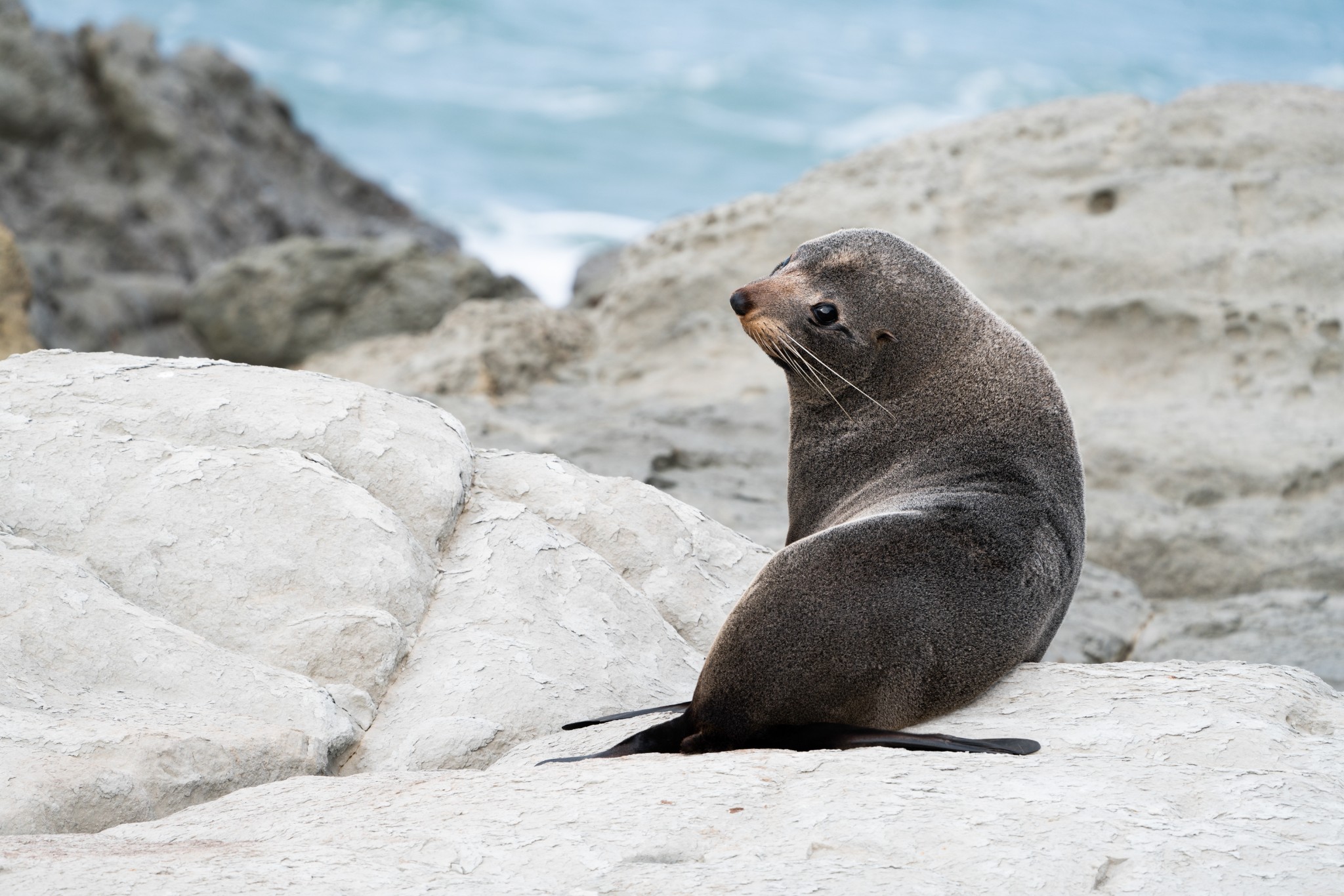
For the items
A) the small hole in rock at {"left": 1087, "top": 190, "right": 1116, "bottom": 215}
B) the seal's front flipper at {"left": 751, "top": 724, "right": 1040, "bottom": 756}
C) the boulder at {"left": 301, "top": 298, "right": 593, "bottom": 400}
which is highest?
the small hole in rock at {"left": 1087, "top": 190, "right": 1116, "bottom": 215}

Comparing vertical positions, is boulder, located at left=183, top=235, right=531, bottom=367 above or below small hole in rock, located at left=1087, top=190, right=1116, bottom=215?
below

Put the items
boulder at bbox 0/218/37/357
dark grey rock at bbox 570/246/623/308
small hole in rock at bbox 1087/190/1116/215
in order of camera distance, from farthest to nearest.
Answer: dark grey rock at bbox 570/246/623/308
small hole in rock at bbox 1087/190/1116/215
boulder at bbox 0/218/37/357

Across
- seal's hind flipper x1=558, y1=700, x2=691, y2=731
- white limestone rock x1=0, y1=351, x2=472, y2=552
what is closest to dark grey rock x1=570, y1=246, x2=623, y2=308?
white limestone rock x1=0, y1=351, x2=472, y2=552

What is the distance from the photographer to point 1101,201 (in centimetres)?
834

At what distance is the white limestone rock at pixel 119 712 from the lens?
2.86 metres

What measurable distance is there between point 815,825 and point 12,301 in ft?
23.2

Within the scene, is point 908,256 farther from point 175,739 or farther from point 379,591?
point 175,739

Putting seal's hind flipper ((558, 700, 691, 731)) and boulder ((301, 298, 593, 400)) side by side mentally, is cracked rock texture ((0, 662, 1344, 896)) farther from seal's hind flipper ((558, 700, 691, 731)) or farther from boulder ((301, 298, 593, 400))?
boulder ((301, 298, 593, 400))

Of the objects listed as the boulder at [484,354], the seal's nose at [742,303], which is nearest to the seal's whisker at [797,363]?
the seal's nose at [742,303]

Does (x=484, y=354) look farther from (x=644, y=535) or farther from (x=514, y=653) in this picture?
(x=514, y=653)

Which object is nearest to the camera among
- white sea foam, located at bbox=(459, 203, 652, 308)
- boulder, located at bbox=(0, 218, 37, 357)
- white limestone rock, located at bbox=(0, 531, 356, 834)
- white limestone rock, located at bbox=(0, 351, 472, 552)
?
white limestone rock, located at bbox=(0, 531, 356, 834)

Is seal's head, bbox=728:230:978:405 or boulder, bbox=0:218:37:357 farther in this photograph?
boulder, bbox=0:218:37:357

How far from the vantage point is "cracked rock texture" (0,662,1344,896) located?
230 centimetres

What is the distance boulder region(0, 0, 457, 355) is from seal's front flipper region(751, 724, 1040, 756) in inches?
350
